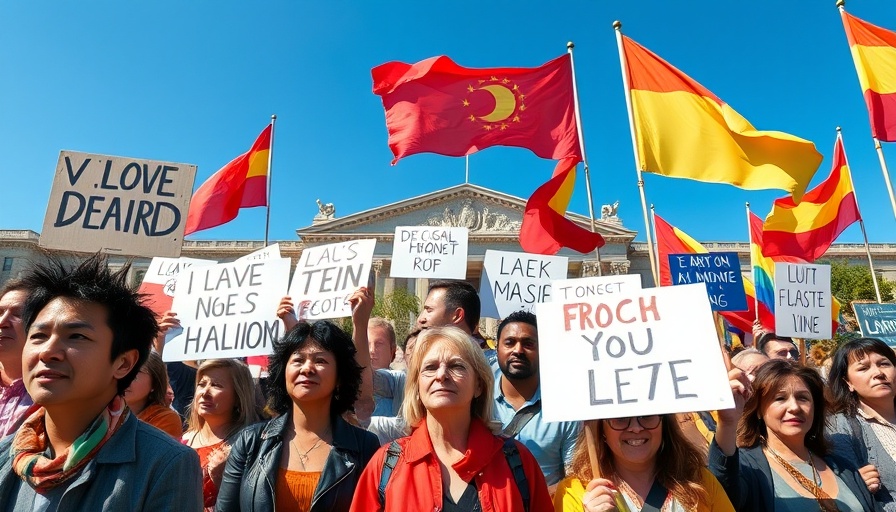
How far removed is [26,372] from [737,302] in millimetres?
7724

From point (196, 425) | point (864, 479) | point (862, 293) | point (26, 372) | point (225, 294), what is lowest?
point (864, 479)

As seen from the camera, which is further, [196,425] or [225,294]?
[225,294]

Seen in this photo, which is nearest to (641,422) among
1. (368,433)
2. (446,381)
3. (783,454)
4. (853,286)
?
(446,381)

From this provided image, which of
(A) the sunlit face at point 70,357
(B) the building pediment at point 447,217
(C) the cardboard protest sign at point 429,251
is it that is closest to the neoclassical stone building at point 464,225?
(B) the building pediment at point 447,217

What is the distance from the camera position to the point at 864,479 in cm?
312

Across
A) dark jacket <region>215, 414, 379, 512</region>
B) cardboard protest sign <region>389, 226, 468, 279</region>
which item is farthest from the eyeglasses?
cardboard protest sign <region>389, 226, 468, 279</region>

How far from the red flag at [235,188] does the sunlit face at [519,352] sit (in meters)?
6.37

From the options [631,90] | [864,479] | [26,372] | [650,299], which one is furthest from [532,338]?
[631,90]

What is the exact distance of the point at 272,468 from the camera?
9.11 feet

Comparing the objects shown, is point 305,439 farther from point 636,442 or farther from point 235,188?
point 235,188

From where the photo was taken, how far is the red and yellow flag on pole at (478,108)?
23.0 feet

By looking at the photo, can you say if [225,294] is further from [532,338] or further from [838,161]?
[838,161]

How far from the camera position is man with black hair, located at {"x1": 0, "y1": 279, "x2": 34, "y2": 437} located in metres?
3.02

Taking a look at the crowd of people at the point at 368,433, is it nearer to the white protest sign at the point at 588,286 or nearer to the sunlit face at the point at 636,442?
the sunlit face at the point at 636,442
